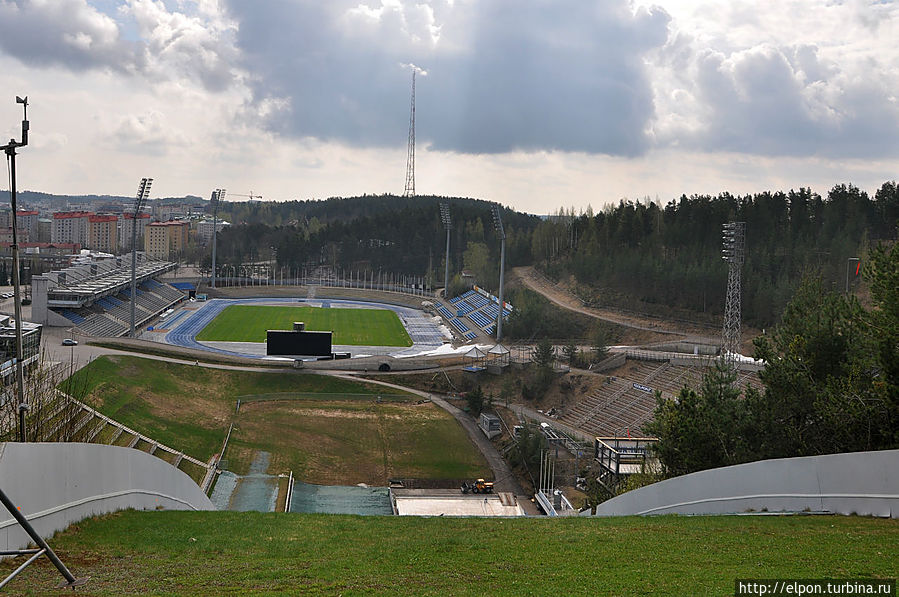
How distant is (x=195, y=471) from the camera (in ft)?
88.1

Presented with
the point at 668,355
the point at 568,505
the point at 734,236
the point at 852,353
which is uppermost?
the point at 734,236

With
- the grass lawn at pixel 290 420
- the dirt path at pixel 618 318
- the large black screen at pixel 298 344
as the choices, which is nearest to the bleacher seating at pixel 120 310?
the large black screen at pixel 298 344

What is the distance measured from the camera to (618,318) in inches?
2307

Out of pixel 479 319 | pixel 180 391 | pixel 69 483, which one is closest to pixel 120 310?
pixel 180 391

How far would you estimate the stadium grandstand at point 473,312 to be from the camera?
62.9 m

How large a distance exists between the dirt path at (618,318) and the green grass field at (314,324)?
14585 mm

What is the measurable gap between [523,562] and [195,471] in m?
20.5

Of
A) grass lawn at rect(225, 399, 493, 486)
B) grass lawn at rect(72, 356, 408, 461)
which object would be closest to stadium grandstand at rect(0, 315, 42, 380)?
grass lawn at rect(72, 356, 408, 461)

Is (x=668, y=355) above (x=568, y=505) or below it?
above

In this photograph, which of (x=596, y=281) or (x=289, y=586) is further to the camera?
(x=596, y=281)

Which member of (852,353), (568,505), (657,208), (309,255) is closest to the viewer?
(852,353)

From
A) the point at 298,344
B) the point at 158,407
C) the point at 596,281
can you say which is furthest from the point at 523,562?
the point at 596,281

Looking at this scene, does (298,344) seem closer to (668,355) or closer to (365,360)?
(365,360)

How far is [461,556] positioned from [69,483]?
5.36m
